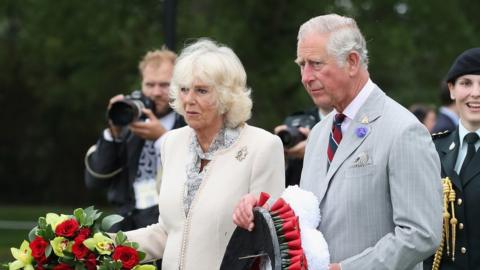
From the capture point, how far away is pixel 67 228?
167 inches

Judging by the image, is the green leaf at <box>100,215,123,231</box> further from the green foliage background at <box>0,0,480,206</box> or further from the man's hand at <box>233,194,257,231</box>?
the green foliage background at <box>0,0,480,206</box>

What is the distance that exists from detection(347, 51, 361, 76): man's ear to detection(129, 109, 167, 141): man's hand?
266cm

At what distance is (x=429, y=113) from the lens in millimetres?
11430

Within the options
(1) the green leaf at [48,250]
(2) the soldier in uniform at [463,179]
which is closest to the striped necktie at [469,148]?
(2) the soldier in uniform at [463,179]

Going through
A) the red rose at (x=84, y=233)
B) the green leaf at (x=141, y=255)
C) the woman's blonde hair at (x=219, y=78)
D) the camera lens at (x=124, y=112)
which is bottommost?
the green leaf at (x=141, y=255)

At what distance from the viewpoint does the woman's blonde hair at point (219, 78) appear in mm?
4516

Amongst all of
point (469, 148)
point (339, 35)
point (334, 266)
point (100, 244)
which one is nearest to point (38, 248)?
point (100, 244)

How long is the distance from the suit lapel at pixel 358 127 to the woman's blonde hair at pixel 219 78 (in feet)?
2.93

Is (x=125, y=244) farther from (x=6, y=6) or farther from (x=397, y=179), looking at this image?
(x=6, y=6)

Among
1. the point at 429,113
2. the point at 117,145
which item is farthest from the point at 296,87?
the point at 117,145

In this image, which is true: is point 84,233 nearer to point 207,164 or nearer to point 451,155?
point 207,164

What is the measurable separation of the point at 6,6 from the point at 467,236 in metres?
11.5

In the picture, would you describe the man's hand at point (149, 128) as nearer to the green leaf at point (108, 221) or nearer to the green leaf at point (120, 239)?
the green leaf at point (108, 221)

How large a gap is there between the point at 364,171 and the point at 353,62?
42cm
